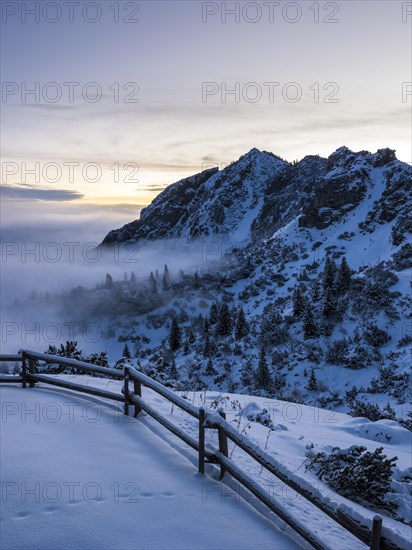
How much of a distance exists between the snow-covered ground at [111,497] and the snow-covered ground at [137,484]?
12 millimetres

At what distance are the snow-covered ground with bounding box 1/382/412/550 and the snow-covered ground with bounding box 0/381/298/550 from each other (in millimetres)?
12

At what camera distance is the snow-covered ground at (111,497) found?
4.28 m

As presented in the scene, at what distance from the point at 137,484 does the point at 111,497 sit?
0.43m


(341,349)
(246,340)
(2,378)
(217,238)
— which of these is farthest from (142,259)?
(2,378)

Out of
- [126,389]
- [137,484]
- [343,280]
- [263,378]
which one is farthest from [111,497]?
[343,280]

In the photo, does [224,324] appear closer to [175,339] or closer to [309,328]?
[175,339]

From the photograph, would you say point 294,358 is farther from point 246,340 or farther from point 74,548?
point 74,548

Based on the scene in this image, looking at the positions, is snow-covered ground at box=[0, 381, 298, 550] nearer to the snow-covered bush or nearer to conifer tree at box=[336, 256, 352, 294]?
the snow-covered bush

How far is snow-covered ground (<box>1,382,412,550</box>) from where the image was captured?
14.3 ft

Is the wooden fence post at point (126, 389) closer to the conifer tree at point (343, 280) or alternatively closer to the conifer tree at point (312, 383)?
the conifer tree at point (312, 383)

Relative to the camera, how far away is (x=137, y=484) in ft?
17.6

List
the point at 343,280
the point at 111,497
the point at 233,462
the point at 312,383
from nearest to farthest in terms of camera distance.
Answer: the point at 111,497 → the point at 233,462 → the point at 312,383 → the point at 343,280

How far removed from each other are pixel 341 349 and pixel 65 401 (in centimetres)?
2342

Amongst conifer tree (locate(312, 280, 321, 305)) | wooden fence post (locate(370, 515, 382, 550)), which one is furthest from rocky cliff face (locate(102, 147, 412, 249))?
wooden fence post (locate(370, 515, 382, 550))
